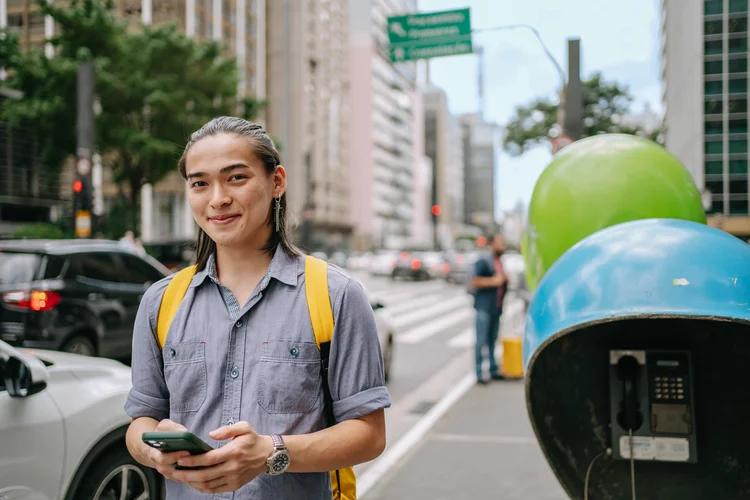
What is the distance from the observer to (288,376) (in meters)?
1.77

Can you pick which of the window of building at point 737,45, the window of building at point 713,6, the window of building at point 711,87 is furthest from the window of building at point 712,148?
the window of building at point 713,6

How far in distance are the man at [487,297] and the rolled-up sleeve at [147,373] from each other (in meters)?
7.44

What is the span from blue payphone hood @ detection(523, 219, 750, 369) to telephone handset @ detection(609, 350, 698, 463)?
1.11 feet

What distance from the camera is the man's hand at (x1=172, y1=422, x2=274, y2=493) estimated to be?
1551 millimetres

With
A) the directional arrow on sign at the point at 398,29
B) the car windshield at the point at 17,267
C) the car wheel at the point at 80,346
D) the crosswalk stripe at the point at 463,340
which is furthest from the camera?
the directional arrow on sign at the point at 398,29

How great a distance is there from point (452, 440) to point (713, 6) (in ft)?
16.8

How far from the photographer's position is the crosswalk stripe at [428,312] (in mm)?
17413

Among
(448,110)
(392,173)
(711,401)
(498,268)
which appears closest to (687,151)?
(498,268)

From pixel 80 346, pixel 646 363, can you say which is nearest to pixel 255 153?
pixel 646 363

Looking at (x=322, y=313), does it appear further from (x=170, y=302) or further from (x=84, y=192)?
(x=84, y=192)

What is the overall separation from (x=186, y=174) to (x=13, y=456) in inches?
68.9

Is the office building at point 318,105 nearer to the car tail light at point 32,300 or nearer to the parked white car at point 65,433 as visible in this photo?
the car tail light at point 32,300

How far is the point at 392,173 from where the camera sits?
4353 inches

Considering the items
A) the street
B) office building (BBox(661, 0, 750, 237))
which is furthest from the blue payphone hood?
the street
